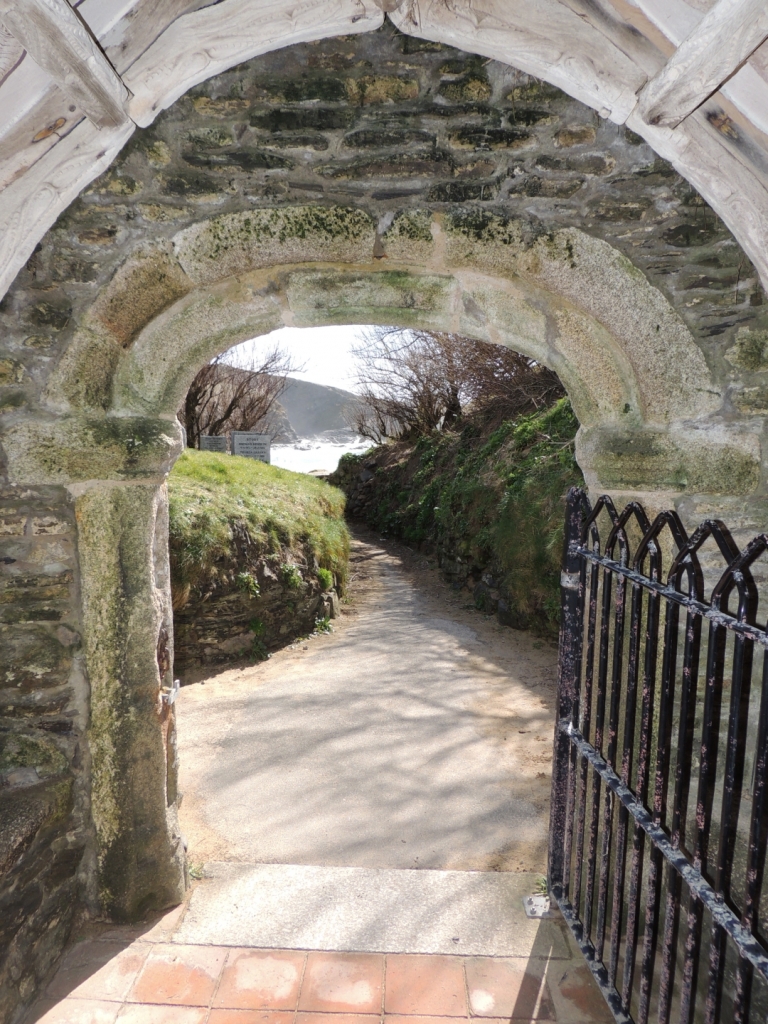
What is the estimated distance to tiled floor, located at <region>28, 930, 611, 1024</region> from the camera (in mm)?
2070

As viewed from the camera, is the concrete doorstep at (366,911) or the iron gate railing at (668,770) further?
the concrete doorstep at (366,911)

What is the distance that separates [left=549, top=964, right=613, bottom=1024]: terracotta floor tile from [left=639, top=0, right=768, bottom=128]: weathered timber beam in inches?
108

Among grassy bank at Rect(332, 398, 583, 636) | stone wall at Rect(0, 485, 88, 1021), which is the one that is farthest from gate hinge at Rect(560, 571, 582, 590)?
grassy bank at Rect(332, 398, 583, 636)

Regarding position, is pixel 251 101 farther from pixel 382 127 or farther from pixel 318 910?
pixel 318 910

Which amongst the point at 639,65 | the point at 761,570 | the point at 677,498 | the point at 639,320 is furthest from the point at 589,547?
the point at 639,65

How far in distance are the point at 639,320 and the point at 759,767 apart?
59.6 inches

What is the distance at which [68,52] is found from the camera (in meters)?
1.49

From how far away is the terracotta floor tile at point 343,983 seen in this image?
211 centimetres

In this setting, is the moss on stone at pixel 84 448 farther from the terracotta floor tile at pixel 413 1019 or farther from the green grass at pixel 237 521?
the green grass at pixel 237 521

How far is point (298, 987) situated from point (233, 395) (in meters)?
12.4

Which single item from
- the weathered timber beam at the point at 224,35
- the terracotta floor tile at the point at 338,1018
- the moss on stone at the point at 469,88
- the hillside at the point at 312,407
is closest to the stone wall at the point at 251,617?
the terracotta floor tile at the point at 338,1018

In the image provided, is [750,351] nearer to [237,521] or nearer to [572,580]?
[572,580]

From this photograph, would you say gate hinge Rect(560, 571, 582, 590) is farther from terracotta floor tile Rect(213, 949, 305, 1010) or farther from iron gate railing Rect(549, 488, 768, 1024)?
terracotta floor tile Rect(213, 949, 305, 1010)

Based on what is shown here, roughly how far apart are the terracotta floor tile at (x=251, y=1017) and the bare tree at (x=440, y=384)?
763 centimetres
